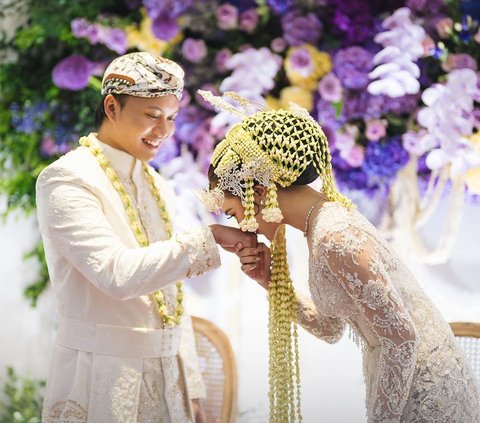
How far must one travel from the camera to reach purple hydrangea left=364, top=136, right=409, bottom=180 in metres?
4.14

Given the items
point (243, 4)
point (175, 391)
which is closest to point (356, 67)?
point (243, 4)

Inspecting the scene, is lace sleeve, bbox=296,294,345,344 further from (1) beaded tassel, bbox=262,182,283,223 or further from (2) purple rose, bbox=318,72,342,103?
(2) purple rose, bbox=318,72,342,103

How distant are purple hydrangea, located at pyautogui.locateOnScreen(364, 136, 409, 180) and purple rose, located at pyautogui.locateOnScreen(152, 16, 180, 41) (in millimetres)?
1116

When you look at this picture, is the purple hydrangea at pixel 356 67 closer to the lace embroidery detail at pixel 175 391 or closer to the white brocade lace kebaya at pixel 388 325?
the white brocade lace kebaya at pixel 388 325

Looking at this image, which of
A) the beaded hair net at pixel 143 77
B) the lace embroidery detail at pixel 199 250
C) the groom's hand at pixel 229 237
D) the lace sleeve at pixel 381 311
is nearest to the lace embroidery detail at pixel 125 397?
the lace embroidery detail at pixel 199 250

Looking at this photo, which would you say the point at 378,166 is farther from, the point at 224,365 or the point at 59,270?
the point at 59,270

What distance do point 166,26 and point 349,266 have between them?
235 centimetres

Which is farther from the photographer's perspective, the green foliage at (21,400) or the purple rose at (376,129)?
the green foliage at (21,400)

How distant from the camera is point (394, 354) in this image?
244 cm

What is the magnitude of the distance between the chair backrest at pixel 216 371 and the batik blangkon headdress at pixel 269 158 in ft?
3.63

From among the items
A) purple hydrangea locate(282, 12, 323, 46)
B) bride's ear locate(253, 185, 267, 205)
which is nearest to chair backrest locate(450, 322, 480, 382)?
bride's ear locate(253, 185, 267, 205)

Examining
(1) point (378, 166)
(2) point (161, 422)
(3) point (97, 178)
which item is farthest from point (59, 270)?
(1) point (378, 166)

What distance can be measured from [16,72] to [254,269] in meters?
2.32

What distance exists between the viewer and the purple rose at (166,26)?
438 cm
